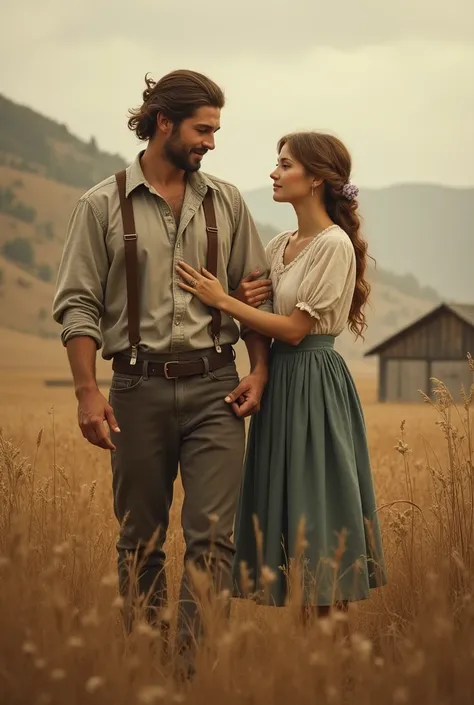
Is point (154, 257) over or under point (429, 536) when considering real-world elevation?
over

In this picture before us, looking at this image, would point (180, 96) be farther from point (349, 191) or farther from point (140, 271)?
point (349, 191)

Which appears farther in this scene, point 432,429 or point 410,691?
point 432,429

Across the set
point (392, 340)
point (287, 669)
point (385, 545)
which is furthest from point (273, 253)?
point (392, 340)

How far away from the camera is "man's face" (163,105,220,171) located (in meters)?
4.29

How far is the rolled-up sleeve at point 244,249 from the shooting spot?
14.9 feet

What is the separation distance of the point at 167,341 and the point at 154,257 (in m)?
0.35

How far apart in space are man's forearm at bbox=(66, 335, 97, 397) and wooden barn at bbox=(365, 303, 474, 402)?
116ft

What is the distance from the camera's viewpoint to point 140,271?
4305 mm

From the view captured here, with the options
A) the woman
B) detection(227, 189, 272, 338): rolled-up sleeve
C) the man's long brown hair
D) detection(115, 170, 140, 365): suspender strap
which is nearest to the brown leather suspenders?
detection(115, 170, 140, 365): suspender strap

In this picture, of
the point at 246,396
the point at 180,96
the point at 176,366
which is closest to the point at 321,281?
the point at 246,396

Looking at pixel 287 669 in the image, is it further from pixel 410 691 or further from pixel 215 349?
pixel 215 349

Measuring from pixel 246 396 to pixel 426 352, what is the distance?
36854 mm

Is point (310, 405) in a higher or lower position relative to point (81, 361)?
lower

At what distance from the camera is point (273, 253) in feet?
15.8
